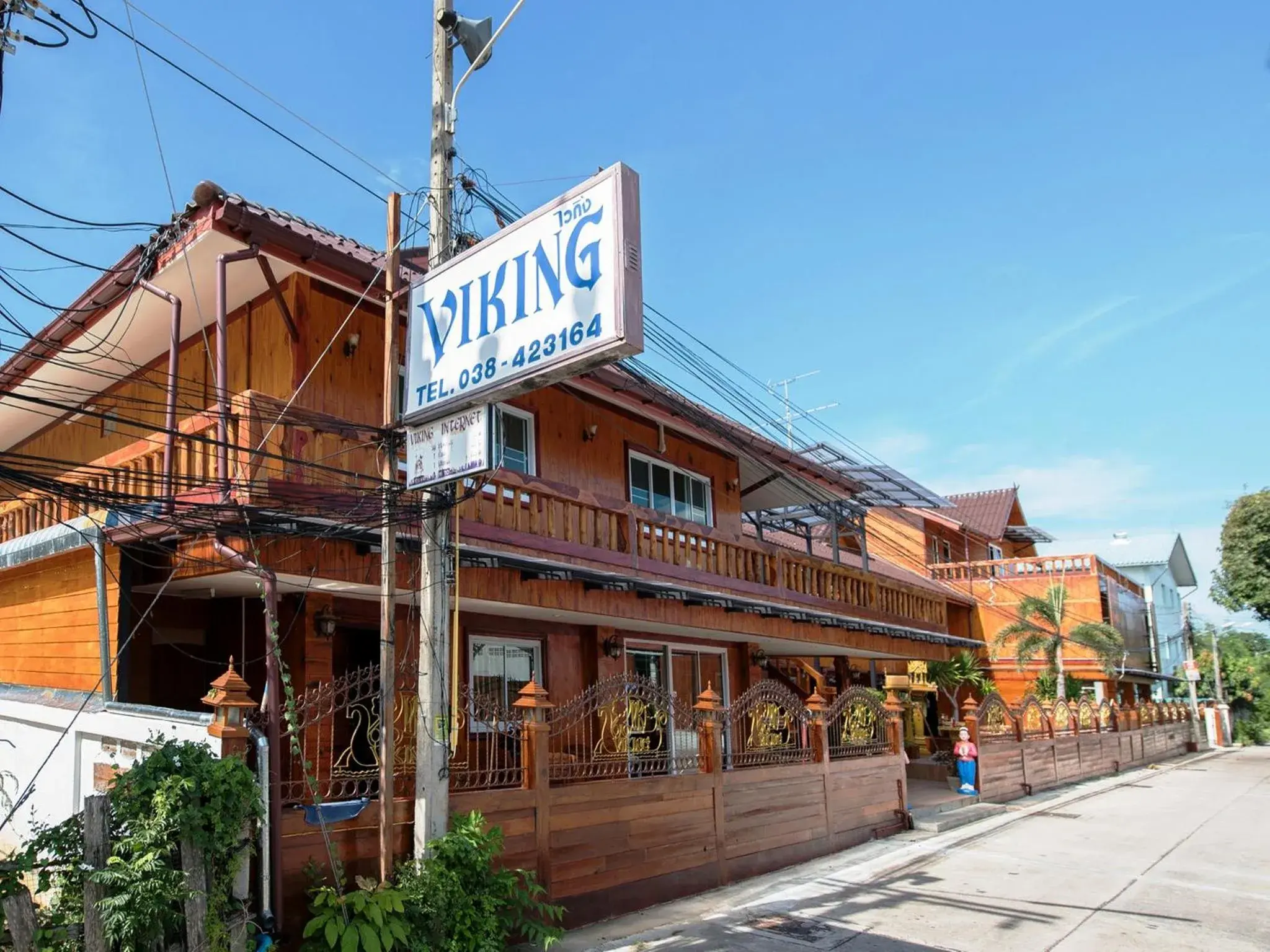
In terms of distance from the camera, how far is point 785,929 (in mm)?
8672

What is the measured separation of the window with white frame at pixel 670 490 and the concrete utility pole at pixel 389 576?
7.39 m

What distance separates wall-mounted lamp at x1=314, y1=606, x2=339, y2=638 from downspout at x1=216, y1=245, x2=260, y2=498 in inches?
92.6

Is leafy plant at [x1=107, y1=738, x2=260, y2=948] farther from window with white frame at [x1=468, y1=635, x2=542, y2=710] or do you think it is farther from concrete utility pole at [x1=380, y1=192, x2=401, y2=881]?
window with white frame at [x1=468, y1=635, x2=542, y2=710]

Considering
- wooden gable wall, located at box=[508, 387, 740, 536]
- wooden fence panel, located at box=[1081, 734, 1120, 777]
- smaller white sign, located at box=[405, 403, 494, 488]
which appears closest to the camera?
smaller white sign, located at box=[405, 403, 494, 488]

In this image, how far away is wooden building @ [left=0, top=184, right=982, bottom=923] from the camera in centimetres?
805

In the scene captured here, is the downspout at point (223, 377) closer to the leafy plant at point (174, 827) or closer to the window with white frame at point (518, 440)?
the leafy plant at point (174, 827)

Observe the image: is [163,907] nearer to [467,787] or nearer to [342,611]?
[467,787]

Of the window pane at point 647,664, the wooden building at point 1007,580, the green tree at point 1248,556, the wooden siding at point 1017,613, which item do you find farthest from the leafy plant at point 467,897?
the green tree at point 1248,556

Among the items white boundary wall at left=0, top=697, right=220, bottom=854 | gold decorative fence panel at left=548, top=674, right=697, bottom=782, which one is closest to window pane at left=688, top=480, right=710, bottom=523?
gold decorative fence panel at left=548, top=674, right=697, bottom=782

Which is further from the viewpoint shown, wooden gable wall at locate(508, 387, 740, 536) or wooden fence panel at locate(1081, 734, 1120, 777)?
wooden fence panel at locate(1081, 734, 1120, 777)

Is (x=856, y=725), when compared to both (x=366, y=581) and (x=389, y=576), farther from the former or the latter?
(x=389, y=576)

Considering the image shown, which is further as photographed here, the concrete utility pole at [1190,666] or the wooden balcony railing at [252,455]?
the concrete utility pole at [1190,666]

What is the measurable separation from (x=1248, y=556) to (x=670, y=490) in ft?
92.6

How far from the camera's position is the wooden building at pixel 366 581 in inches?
317
